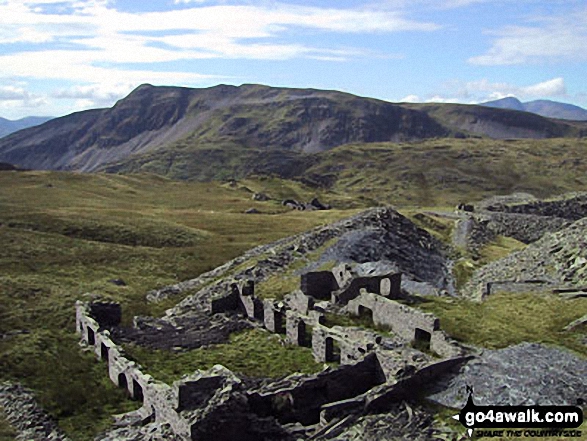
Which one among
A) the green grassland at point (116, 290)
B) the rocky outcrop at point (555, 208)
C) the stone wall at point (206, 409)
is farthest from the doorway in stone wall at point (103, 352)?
the rocky outcrop at point (555, 208)

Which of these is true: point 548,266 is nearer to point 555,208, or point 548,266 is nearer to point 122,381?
point 122,381

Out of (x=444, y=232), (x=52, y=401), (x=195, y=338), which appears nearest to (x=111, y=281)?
(x=195, y=338)

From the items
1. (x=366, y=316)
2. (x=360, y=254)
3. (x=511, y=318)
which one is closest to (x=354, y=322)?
(x=366, y=316)

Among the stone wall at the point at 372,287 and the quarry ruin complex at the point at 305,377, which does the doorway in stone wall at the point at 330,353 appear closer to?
the quarry ruin complex at the point at 305,377

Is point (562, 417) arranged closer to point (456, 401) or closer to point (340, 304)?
point (456, 401)

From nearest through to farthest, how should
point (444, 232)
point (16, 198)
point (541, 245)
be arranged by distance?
Answer: point (541, 245) → point (444, 232) → point (16, 198)

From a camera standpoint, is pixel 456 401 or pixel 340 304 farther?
pixel 340 304

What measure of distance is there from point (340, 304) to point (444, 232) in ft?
185

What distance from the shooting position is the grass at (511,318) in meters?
28.5

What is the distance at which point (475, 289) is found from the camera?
2014 inches

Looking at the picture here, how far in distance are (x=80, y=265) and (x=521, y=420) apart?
181 ft

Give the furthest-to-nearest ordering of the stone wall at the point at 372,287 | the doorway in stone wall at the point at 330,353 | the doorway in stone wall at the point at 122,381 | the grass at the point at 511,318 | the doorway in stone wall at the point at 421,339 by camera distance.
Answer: the stone wall at the point at 372,287 → the doorway in stone wall at the point at 330,353 → the doorway in stone wall at the point at 421,339 → the grass at the point at 511,318 → the doorway in stone wall at the point at 122,381

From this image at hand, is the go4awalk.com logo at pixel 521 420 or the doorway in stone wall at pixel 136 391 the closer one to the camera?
the go4awalk.com logo at pixel 521 420

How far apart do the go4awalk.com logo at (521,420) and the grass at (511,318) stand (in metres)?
5.91
